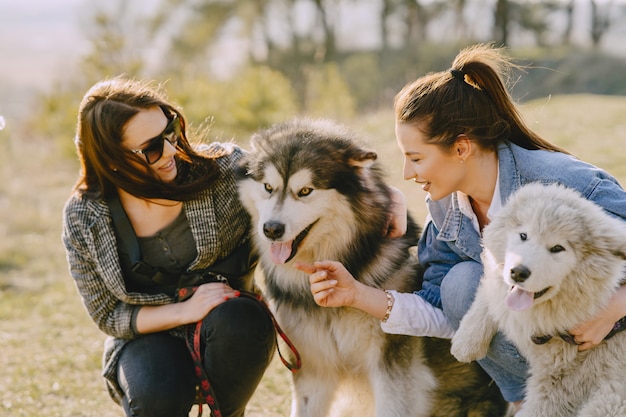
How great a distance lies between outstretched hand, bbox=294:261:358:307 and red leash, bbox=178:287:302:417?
1.24 ft

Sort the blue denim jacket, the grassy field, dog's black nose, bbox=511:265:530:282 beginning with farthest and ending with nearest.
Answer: the grassy field < the blue denim jacket < dog's black nose, bbox=511:265:530:282

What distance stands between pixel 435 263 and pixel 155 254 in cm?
127

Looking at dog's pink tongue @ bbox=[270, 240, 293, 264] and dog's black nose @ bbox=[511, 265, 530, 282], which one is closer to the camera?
dog's black nose @ bbox=[511, 265, 530, 282]

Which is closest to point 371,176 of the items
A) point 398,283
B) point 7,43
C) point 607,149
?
point 398,283

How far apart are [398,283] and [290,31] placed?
2560 centimetres

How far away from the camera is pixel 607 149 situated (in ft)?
30.1

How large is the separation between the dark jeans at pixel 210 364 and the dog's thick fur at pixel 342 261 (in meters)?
0.22

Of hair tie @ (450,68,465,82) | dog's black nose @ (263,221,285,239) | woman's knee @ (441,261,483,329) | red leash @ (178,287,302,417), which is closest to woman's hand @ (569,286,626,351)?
woman's knee @ (441,261,483,329)

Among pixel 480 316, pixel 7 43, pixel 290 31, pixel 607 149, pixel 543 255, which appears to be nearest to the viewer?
pixel 543 255

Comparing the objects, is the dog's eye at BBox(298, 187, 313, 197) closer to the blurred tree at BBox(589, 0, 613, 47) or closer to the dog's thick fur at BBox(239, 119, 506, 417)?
the dog's thick fur at BBox(239, 119, 506, 417)

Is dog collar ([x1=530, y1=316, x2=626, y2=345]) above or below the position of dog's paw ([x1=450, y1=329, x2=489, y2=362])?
above

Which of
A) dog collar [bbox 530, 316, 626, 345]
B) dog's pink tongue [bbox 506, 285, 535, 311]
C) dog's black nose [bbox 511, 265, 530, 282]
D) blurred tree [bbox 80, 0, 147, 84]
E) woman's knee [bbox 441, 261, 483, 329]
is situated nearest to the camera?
dog's black nose [bbox 511, 265, 530, 282]

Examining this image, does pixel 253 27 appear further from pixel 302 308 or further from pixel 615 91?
pixel 302 308

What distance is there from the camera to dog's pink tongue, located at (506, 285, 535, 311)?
1930 millimetres
